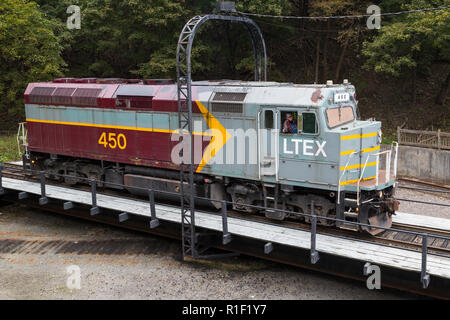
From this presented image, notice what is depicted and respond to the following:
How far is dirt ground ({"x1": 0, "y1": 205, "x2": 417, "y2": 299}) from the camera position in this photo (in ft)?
37.0

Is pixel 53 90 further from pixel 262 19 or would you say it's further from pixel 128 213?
pixel 262 19

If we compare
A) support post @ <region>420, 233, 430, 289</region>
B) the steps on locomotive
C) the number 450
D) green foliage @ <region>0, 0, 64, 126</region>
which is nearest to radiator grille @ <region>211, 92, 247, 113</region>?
the steps on locomotive

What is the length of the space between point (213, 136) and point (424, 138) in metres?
15.1

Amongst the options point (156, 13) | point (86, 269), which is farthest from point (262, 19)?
point (86, 269)

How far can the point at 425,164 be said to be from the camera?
73.6 feet

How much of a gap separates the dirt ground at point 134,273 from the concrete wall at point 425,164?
42.4ft

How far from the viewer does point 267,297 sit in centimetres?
1099

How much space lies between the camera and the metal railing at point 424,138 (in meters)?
22.7

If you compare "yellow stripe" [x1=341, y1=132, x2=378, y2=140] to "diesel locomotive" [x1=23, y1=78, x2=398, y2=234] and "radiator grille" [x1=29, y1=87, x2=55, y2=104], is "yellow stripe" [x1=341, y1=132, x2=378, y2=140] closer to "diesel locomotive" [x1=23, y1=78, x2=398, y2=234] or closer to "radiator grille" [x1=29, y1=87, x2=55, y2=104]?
"diesel locomotive" [x1=23, y1=78, x2=398, y2=234]

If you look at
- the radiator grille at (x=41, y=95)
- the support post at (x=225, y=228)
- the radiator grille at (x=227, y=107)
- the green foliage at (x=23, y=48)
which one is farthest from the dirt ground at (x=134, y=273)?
the green foliage at (x=23, y=48)

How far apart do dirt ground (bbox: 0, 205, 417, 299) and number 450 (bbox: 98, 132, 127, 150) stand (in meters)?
2.91

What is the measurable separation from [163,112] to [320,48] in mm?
22092

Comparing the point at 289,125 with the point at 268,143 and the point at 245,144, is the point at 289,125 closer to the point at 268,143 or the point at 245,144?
the point at 268,143

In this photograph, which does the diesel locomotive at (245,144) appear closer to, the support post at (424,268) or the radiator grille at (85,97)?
the radiator grille at (85,97)
